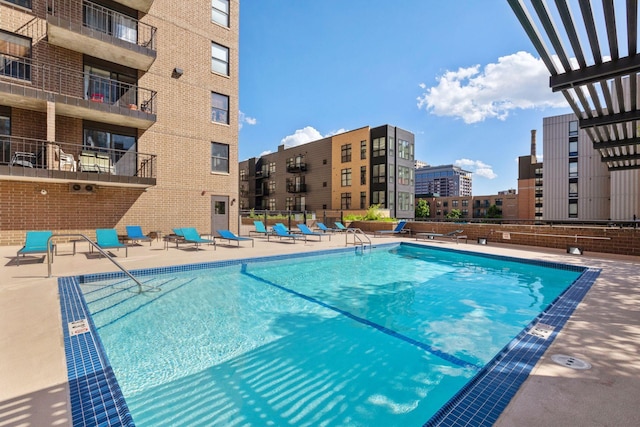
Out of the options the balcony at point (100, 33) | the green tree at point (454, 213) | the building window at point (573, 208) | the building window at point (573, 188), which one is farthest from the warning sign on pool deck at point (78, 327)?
the green tree at point (454, 213)

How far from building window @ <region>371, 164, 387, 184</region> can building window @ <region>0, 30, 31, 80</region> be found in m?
26.7

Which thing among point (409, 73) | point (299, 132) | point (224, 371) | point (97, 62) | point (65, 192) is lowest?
point (224, 371)

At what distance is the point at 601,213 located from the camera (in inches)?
1155

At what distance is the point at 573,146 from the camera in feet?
104

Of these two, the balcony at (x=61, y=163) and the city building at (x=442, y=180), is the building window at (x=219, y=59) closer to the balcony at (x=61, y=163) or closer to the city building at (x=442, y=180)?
the balcony at (x=61, y=163)

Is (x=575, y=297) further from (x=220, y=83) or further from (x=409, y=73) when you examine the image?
(x=220, y=83)

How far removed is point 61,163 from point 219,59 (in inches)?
367

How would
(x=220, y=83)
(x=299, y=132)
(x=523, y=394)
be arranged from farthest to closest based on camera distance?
1. (x=299, y=132)
2. (x=220, y=83)
3. (x=523, y=394)

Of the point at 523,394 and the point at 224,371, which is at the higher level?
the point at 523,394

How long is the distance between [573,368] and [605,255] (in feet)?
35.6

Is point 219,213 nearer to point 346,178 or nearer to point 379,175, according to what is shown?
point 379,175

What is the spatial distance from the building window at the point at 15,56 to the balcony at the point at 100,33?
2.81 feet

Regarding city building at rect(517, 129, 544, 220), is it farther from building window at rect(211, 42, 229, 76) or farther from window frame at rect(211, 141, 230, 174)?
building window at rect(211, 42, 229, 76)

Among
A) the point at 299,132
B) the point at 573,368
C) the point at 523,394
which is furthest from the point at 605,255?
the point at 299,132
